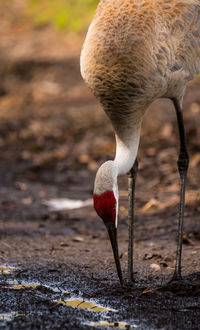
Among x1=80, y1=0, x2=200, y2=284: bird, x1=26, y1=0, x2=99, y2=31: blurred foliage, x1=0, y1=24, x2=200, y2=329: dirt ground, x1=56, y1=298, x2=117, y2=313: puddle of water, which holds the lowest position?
x1=0, y1=24, x2=200, y2=329: dirt ground

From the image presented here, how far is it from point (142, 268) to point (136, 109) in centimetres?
159

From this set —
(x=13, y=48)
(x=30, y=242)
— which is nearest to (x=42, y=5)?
(x=13, y=48)

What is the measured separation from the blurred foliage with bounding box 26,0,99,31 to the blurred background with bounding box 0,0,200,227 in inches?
2.6

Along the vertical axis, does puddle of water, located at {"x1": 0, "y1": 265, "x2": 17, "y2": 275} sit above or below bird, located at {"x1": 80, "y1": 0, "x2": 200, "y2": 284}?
below

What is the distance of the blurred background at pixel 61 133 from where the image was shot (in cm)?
829

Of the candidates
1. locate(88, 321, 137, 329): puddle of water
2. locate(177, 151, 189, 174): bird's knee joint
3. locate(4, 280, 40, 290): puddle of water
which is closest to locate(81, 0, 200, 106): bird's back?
locate(177, 151, 189, 174): bird's knee joint

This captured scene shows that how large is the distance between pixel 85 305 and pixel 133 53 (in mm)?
2083

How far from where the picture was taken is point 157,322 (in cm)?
403

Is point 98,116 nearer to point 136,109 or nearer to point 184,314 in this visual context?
point 136,109

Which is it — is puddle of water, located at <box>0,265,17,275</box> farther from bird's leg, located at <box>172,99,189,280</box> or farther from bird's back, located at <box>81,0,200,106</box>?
bird's back, located at <box>81,0,200,106</box>

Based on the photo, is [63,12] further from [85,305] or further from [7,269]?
[85,305]

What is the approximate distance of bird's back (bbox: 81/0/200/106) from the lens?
473 centimetres

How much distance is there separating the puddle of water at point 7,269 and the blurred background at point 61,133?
221 centimetres

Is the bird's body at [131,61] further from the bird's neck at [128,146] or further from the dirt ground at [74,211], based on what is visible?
the dirt ground at [74,211]
